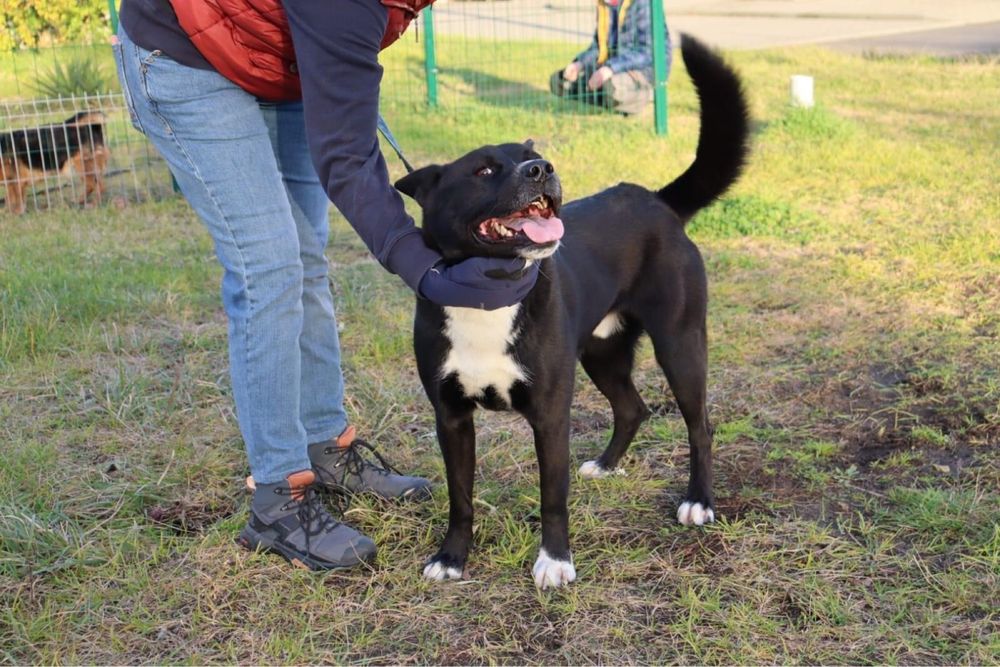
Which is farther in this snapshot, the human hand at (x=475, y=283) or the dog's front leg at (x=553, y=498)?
the dog's front leg at (x=553, y=498)

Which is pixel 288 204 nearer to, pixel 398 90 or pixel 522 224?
pixel 522 224

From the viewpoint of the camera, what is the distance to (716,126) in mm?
3002

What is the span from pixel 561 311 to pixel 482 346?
24cm

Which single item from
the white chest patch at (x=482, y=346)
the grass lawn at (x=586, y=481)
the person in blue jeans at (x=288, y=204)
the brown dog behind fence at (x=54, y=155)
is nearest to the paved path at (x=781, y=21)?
the brown dog behind fence at (x=54, y=155)

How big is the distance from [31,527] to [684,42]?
223 cm

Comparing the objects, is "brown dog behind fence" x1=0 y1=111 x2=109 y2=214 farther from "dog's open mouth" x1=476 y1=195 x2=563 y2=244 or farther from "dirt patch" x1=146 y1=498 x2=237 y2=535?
"dog's open mouth" x1=476 y1=195 x2=563 y2=244

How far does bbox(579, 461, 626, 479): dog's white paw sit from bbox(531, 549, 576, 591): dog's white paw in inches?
22.0

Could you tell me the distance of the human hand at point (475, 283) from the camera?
2.10m

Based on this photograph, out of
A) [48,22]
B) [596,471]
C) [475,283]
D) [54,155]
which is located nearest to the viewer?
[475,283]

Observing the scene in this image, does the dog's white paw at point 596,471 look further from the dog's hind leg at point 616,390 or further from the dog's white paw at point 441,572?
the dog's white paw at point 441,572

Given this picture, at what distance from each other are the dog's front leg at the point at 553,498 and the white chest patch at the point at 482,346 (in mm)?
148

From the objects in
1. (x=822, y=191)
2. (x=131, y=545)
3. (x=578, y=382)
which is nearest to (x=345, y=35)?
(x=131, y=545)

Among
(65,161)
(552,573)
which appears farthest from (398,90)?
(552,573)

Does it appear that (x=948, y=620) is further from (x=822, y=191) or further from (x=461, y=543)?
(x=822, y=191)
